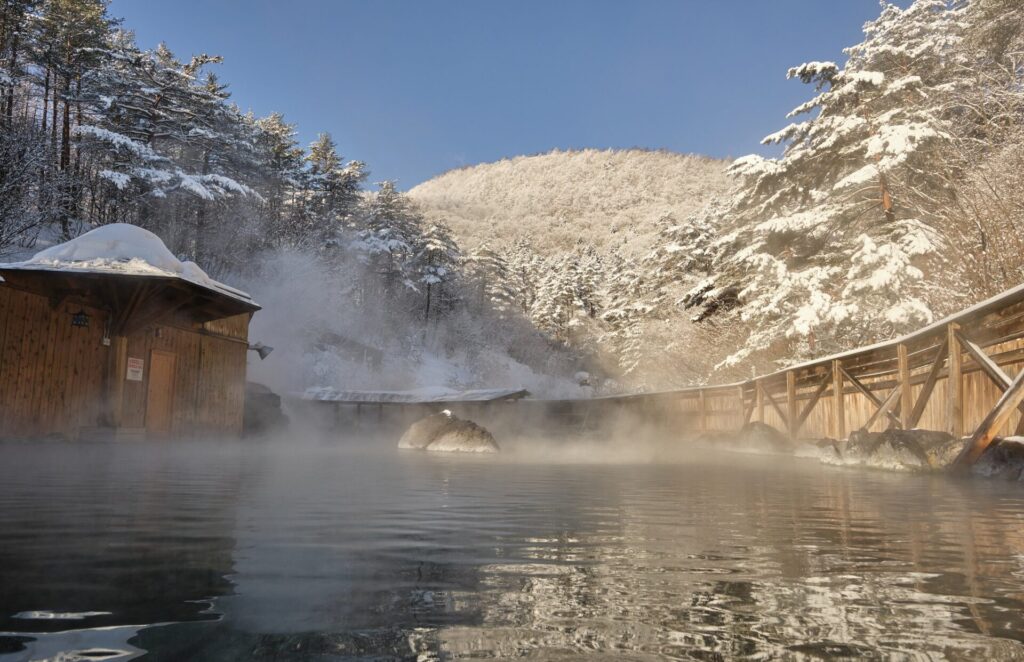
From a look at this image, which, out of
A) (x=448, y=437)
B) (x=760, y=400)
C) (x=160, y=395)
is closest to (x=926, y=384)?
(x=760, y=400)

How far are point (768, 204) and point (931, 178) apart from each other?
516 cm

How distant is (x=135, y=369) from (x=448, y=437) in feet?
27.1

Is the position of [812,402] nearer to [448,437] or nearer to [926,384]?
[926,384]

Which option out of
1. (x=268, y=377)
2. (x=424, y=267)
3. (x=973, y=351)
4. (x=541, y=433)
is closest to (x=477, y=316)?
(x=424, y=267)

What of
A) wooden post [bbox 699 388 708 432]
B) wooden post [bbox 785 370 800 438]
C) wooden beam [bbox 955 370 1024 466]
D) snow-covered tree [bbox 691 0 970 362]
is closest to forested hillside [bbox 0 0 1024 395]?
snow-covered tree [bbox 691 0 970 362]

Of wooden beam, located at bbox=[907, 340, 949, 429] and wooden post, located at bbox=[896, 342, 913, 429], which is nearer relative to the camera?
wooden beam, located at bbox=[907, 340, 949, 429]

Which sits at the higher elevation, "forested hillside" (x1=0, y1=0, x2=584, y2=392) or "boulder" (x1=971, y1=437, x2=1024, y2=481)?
"forested hillside" (x1=0, y1=0, x2=584, y2=392)

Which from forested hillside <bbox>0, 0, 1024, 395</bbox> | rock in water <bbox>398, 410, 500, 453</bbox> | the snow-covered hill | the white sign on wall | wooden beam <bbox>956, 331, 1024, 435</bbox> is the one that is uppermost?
the snow-covered hill

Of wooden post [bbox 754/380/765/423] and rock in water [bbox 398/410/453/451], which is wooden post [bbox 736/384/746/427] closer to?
wooden post [bbox 754/380/765/423]

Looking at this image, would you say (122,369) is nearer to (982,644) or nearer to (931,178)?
(982,644)

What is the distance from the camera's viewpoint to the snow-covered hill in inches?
4348

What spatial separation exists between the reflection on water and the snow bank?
11090 millimetres

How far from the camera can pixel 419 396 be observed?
2706 cm

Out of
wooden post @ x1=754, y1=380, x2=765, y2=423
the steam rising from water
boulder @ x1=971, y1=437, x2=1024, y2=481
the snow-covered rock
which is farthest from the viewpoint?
the steam rising from water
